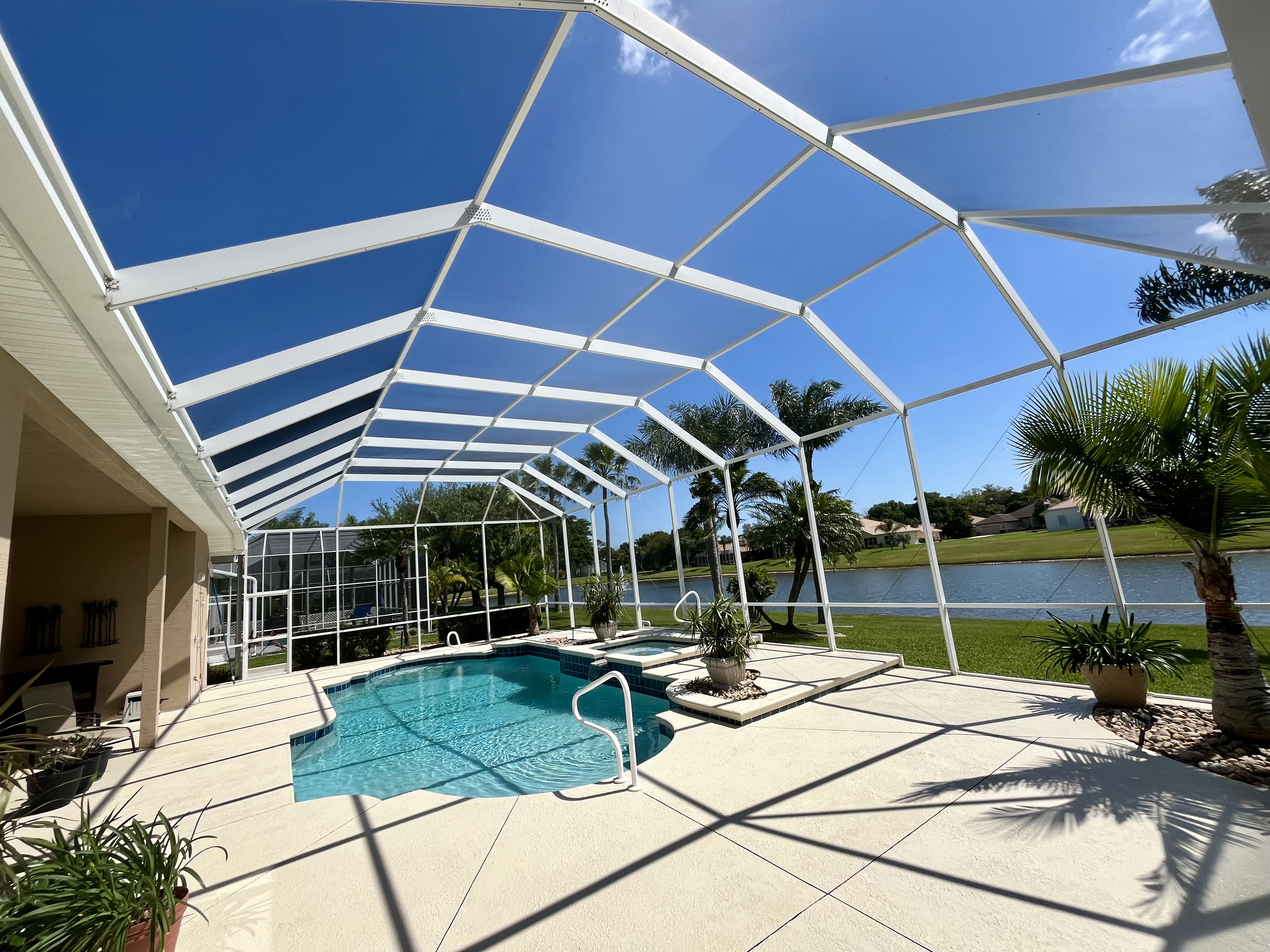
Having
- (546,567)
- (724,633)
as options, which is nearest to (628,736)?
(724,633)

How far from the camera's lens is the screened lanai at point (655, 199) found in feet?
9.61

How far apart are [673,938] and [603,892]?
549 millimetres

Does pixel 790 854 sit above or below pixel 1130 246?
below

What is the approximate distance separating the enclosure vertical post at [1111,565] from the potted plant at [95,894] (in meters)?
7.38

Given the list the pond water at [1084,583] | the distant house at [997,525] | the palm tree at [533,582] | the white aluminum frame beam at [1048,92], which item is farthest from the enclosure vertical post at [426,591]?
the white aluminum frame beam at [1048,92]

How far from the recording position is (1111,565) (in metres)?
5.64

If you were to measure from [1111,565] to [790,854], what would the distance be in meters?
4.76

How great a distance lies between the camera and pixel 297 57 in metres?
2.73

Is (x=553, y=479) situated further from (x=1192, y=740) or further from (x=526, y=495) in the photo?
(x=1192, y=740)

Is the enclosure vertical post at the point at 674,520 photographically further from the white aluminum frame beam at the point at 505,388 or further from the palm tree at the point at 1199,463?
the palm tree at the point at 1199,463

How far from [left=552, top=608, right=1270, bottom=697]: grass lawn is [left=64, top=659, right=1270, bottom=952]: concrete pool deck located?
165 cm

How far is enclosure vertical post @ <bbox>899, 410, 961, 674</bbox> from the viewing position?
7203 mm

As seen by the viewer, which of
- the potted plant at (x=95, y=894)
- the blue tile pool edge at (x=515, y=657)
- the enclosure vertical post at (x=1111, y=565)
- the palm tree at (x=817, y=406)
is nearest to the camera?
the potted plant at (x=95, y=894)

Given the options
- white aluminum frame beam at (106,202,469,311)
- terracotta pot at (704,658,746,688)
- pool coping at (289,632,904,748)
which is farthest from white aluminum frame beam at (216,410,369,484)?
terracotta pot at (704,658,746,688)
